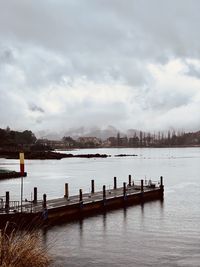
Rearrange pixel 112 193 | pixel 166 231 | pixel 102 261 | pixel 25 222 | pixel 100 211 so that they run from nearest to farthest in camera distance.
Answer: pixel 102 261 → pixel 25 222 → pixel 166 231 → pixel 100 211 → pixel 112 193

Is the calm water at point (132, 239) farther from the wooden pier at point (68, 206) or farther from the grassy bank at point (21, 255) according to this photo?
the grassy bank at point (21, 255)

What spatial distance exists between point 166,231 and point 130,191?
2108cm

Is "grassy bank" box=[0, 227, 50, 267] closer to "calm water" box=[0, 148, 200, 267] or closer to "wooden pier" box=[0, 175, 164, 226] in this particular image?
"calm water" box=[0, 148, 200, 267]

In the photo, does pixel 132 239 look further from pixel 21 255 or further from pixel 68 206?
pixel 21 255

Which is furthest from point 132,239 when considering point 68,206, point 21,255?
point 21,255

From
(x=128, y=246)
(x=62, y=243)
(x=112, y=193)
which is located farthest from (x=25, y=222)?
(x=112, y=193)

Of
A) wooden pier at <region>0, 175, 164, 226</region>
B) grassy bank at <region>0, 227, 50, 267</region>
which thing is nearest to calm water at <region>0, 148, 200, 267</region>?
A: wooden pier at <region>0, 175, 164, 226</region>

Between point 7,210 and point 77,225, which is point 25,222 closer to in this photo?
point 7,210

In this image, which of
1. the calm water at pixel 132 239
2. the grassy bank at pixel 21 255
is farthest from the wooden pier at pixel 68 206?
the grassy bank at pixel 21 255

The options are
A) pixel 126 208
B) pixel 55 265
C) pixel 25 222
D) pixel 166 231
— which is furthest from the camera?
pixel 126 208

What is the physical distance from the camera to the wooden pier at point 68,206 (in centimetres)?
3753

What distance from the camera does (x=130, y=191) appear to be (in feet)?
198

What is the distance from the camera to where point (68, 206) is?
43.3 m

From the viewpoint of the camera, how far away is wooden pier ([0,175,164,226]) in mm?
37531
